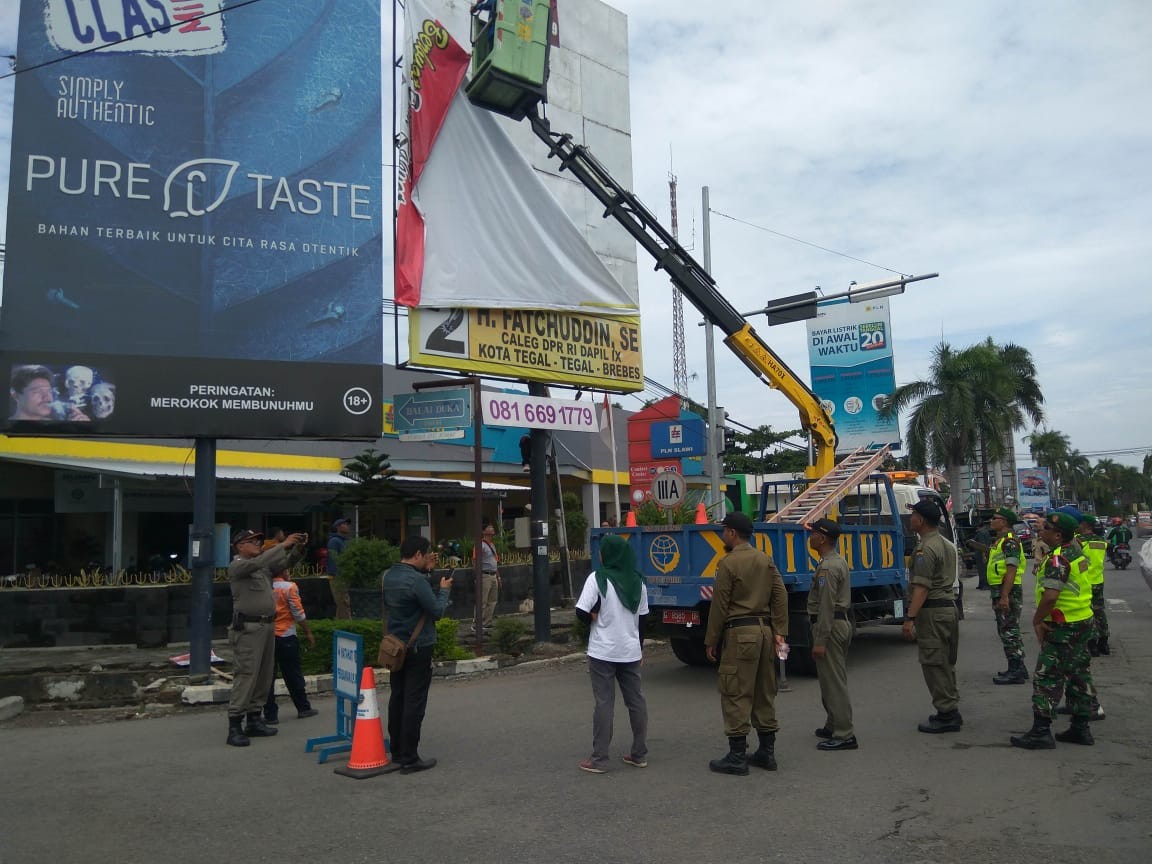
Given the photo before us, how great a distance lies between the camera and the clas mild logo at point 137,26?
10617 millimetres

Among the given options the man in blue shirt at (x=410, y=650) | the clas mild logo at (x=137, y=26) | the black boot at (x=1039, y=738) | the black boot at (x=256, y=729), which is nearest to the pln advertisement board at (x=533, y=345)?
the clas mild logo at (x=137, y=26)

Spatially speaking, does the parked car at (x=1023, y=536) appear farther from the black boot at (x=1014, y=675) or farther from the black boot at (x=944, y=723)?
the black boot at (x=944, y=723)

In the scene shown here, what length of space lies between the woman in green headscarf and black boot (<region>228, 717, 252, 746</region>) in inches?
120

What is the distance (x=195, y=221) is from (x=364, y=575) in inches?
215

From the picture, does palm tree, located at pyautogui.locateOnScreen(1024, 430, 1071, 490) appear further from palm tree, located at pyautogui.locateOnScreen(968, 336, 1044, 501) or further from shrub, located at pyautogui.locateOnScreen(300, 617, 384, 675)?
shrub, located at pyautogui.locateOnScreen(300, 617, 384, 675)

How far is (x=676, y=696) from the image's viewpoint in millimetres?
9617

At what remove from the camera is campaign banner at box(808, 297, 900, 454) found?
1303 inches

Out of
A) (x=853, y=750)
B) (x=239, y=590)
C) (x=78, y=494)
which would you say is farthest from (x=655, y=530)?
(x=78, y=494)

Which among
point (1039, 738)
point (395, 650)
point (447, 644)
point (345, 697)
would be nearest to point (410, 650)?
point (395, 650)

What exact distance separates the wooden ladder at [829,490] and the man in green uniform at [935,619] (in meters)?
2.82

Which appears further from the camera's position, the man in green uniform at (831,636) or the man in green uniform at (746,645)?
the man in green uniform at (831,636)

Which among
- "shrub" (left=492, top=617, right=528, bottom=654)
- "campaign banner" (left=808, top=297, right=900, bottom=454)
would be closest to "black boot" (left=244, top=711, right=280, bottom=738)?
"shrub" (left=492, top=617, right=528, bottom=654)

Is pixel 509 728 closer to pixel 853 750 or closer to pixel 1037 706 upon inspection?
pixel 853 750

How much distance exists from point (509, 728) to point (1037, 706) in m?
4.27
